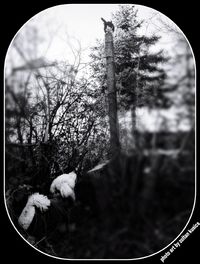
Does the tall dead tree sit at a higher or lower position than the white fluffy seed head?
higher

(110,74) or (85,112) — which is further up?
(110,74)

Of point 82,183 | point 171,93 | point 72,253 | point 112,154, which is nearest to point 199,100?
point 171,93

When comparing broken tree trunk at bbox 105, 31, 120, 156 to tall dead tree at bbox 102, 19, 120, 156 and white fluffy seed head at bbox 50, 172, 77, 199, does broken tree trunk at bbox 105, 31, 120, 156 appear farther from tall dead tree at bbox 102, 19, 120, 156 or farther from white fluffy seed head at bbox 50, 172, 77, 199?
white fluffy seed head at bbox 50, 172, 77, 199

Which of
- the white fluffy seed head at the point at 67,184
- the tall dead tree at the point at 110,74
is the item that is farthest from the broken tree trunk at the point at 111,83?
the white fluffy seed head at the point at 67,184

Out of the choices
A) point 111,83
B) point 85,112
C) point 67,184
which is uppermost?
point 111,83

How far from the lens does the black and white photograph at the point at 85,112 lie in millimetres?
2307

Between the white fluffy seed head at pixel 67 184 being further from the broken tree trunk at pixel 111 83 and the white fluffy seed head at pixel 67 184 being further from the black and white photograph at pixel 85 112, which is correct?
the broken tree trunk at pixel 111 83

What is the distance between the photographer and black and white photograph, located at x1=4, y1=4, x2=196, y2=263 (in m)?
2.31

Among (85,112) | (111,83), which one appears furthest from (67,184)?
(111,83)

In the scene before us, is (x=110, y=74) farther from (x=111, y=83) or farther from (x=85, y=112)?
(x=85, y=112)

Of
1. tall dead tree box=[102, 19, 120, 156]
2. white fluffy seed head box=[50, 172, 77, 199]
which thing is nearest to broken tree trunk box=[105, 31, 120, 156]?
tall dead tree box=[102, 19, 120, 156]

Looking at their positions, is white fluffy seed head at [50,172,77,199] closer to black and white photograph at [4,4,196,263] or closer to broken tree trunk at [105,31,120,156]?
black and white photograph at [4,4,196,263]

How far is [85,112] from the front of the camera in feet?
7.83

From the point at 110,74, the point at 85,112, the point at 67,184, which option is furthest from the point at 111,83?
the point at 67,184
